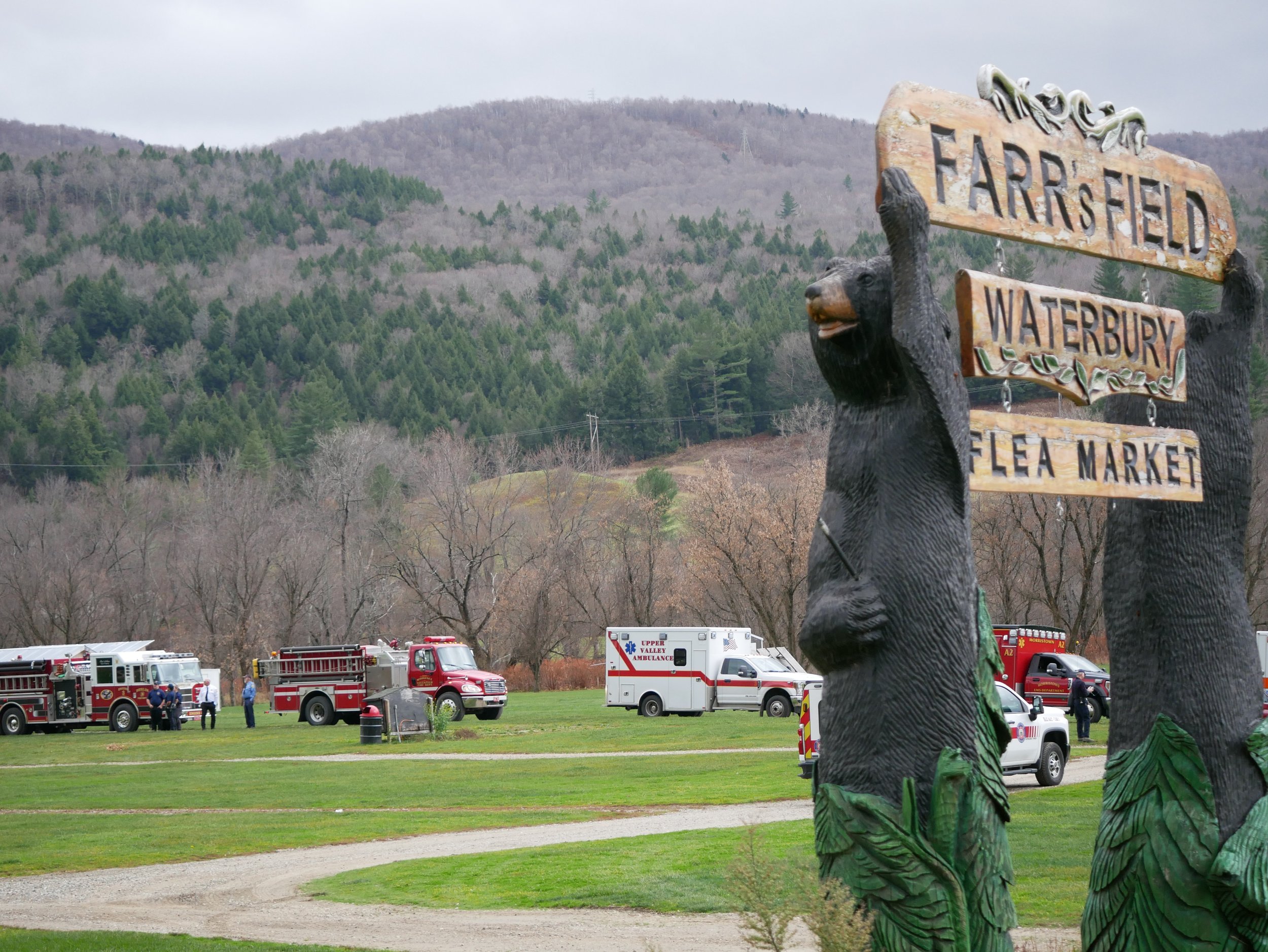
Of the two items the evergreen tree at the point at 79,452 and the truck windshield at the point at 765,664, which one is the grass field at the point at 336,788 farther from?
the evergreen tree at the point at 79,452

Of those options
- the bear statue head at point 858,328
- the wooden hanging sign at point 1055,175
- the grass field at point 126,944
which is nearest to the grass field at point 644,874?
the grass field at point 126,944

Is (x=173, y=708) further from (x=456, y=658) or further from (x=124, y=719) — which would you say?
(x=456, y=658)

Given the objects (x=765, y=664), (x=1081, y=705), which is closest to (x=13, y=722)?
(x=765, y=664)

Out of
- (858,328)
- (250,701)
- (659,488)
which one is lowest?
(250,701)

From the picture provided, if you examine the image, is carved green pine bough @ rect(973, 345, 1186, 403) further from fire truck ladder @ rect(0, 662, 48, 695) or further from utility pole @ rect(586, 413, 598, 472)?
utility pole @ rect(586, 413, 598, 472)

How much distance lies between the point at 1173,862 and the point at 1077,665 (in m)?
27.1

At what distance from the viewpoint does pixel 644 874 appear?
42.3 ft

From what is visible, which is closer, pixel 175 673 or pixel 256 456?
pixel 175 673

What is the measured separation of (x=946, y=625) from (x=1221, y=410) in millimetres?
2509

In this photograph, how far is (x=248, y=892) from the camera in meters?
13.2

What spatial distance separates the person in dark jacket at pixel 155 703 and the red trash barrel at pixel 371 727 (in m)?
9.89

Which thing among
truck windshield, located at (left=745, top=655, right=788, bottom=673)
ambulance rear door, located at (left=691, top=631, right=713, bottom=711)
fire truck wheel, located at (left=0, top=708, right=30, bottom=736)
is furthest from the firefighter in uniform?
truck windshield, located at (left=745, top=655, right=788, bottom=673)

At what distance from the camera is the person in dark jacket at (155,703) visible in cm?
3712

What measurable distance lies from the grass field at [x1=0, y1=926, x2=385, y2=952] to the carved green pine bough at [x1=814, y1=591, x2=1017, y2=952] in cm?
570
